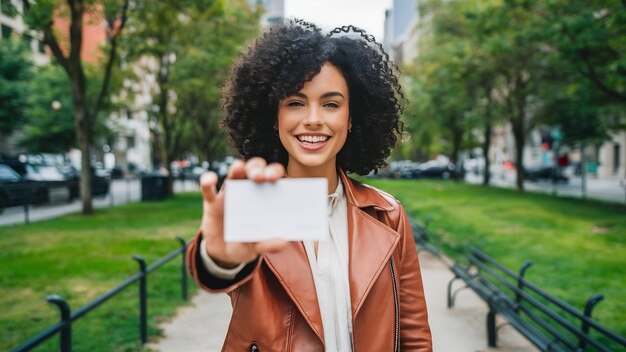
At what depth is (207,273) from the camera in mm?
1427

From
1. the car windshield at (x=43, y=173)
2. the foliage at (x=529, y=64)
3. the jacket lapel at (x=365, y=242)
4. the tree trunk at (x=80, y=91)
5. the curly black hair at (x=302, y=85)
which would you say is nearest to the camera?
the jacket lapel at (x=365, y=242)

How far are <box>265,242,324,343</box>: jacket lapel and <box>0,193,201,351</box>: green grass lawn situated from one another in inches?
147

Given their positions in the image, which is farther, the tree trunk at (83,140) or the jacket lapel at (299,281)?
the tree trunk at (83,140)

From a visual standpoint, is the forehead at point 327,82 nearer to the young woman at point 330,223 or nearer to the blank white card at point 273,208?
the young woman at point 330,223

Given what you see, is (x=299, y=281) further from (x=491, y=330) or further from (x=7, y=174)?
(x=7, y=174)

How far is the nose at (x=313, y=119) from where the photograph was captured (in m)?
1.75

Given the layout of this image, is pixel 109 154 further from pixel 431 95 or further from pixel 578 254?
pixel 578 254

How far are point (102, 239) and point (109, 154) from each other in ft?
152

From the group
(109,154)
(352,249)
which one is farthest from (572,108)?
(109,154)

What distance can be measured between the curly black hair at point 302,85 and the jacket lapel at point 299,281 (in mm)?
560

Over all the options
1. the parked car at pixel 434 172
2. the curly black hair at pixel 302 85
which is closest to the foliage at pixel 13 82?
the parked car at pixel 434 172

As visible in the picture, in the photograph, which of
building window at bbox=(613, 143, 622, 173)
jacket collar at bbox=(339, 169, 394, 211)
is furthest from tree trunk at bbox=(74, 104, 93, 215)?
building window at bbox=(613, 143, 622, 173)

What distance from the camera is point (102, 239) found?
34.9 feet

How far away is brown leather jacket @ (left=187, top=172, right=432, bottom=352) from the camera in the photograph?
160 centimetres
